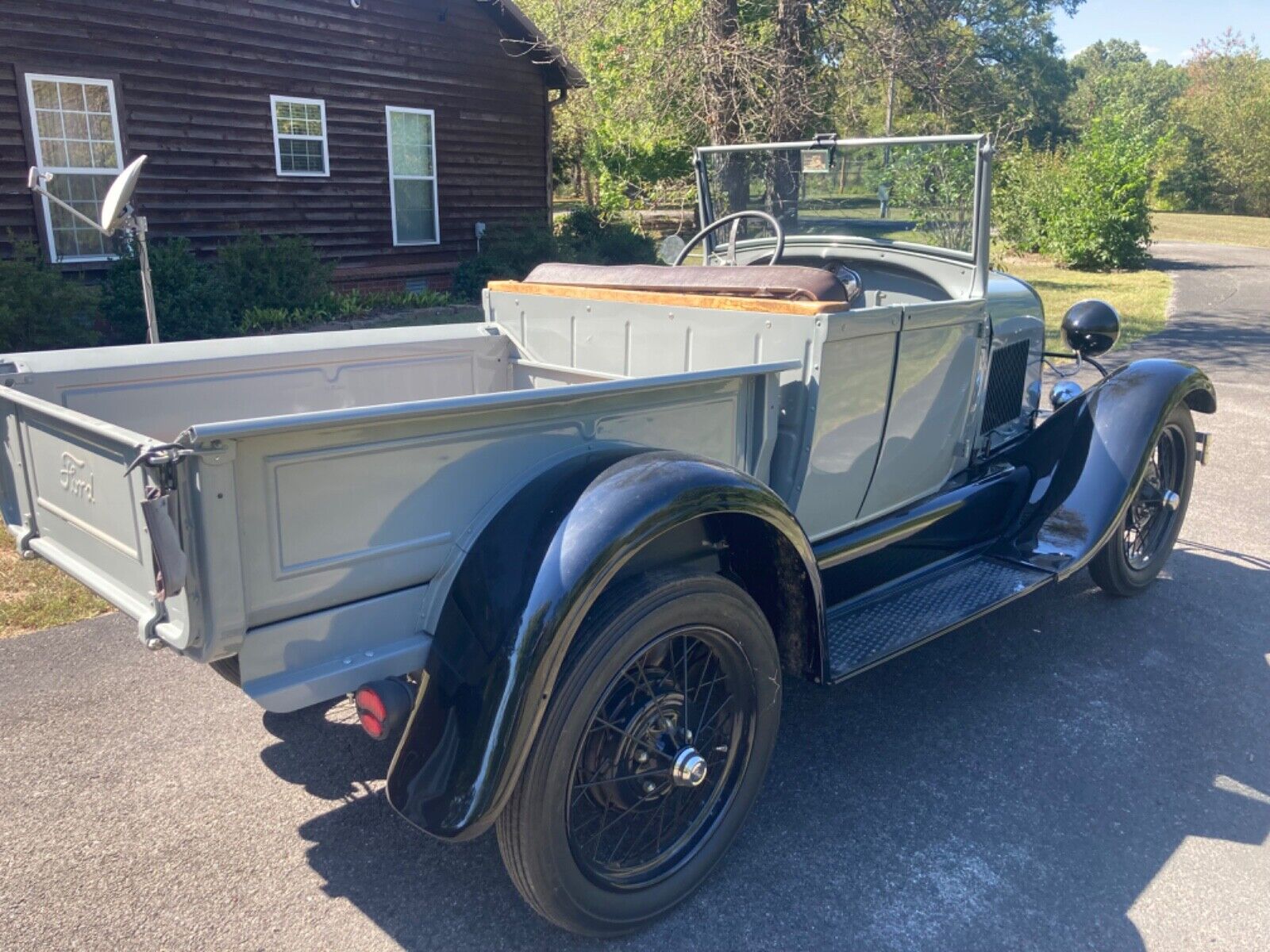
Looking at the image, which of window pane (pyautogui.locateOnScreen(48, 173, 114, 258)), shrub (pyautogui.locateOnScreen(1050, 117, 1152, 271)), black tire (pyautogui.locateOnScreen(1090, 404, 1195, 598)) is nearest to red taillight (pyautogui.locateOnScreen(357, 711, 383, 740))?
black tire (pyautogui.locateOnScreen(1090, 404, 1195, 598))

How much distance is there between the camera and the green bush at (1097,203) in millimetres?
18578

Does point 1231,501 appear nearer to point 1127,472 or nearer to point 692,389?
point 1127,472

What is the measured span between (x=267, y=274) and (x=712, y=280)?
26.4 ft

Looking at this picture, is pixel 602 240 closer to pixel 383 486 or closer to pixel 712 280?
pixel 712 280

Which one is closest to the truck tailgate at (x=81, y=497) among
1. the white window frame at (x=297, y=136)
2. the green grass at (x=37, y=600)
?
the green grass at (x=37, y=600)

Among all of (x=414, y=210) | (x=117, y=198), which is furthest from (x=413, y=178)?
(x=117, y=198)

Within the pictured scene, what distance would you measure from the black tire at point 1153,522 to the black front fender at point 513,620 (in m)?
2.70

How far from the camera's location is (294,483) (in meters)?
1.86

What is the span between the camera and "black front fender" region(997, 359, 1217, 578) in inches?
145

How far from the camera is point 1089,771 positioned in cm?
304

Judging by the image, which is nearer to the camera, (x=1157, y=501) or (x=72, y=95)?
(x=1157, y=501)

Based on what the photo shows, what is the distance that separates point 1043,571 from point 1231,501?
10.4 ft

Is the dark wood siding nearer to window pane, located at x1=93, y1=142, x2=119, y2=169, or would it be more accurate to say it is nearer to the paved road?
window pane, located at x1=93, y1=142, x2=119, y2=169

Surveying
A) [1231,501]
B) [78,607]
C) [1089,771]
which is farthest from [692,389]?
[1231,501]
